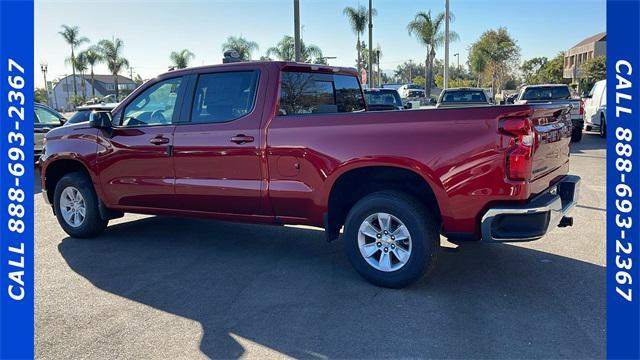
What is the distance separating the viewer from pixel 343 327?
394 cm

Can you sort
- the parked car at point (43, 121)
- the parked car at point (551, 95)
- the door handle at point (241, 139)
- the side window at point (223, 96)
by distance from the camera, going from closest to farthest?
the door handle at point (241, 139)
the side window at point (223, 96)
the parked car at point (43, 121)
the parked car at point (551, 95)

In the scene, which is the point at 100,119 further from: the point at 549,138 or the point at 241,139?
the point at 549,138

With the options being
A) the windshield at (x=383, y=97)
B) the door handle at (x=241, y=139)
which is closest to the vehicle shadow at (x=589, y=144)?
the windshield at (x=383, y=97)

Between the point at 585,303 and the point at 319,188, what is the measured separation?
232 centimetres

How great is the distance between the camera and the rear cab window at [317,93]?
5.28 meters

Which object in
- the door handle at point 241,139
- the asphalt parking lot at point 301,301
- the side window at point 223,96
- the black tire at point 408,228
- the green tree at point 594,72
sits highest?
the green tree at point 594,72

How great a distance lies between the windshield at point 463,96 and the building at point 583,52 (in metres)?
44.3

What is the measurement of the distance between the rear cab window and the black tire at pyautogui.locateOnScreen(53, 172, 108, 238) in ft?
9.13

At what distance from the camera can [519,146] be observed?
4004mm

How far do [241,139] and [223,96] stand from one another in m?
0.60

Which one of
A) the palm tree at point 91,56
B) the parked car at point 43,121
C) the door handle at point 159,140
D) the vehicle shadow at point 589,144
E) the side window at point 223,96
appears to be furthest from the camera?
the palm tree at point 91,56

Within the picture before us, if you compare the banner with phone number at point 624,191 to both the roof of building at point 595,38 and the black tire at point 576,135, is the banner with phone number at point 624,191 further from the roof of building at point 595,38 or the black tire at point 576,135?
the roof of building at point 595,38

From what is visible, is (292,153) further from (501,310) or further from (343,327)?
(501,310)

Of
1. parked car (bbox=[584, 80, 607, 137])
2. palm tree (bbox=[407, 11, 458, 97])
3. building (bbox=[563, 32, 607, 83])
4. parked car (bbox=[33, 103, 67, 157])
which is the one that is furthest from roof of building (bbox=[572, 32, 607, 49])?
parked car (bbox=[33, 103, 67, 157])
